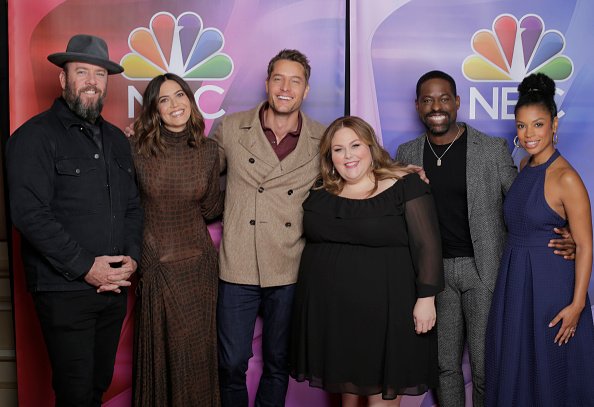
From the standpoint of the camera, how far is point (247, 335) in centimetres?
276

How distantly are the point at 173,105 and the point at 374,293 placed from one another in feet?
3.75

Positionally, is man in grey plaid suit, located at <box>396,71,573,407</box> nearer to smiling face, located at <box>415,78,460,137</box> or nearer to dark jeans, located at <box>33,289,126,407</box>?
smiling face, located at <box>415,78,460,137</box>

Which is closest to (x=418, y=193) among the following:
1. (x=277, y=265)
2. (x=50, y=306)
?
(x=277, y=265)

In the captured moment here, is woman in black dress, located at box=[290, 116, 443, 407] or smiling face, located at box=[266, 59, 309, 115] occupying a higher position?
smiling face, located at box=[266, 59, 309, 115]

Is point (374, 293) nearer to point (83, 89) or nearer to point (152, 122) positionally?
point (152, 122)

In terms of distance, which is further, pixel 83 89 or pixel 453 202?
pixel 453 202

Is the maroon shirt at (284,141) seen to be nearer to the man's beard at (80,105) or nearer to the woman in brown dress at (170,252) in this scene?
the woman in brown dress at (170,252)

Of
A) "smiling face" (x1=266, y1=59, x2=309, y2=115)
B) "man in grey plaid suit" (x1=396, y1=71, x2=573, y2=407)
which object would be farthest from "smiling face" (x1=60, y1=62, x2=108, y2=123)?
"man in grey plaid suit" (x1=396, y1=71, x2=573, y2=407)

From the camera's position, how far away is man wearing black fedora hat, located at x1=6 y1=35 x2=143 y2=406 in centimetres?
217

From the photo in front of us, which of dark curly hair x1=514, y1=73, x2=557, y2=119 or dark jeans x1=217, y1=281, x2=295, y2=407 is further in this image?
dark jeans x1=217, y1=281, x2=295, y2=407

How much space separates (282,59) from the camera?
271 cm

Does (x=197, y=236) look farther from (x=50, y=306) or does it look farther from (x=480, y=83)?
(x=480, y=83)

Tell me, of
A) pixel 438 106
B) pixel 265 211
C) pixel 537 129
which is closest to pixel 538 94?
pixel 537 129

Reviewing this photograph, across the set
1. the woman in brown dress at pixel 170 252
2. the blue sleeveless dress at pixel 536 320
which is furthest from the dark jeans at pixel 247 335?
the blue sleeveless dress at pixel 536 320
